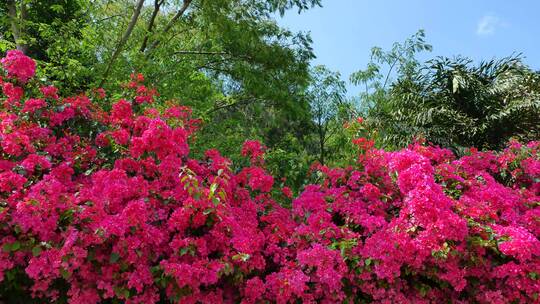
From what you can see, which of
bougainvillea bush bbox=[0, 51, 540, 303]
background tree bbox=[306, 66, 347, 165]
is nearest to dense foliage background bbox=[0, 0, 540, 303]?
bougainvillea bush bbox=[0, 51, 540, 303]

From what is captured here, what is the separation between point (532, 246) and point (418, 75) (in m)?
8.81

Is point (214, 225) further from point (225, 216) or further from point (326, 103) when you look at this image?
point (326, 103)

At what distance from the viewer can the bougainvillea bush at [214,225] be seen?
301 cm

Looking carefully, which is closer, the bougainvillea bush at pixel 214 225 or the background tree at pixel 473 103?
the bougainvillea bush at pixel 214 225

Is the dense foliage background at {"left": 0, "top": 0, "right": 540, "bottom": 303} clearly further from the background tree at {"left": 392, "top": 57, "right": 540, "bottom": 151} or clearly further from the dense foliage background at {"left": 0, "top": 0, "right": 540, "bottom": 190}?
the background tree at {"left": 392, "top": 57, "right": 540, "bottom": 151}

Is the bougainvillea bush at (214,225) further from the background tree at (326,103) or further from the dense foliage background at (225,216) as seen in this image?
the background tree at (326,103)

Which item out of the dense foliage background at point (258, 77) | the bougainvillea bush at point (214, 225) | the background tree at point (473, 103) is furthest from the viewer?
the background tree at point (473, 103)

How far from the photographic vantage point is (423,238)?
11.1 ft

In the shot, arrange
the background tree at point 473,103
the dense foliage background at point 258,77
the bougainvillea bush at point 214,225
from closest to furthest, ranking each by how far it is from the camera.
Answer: the bougainvillea bush at point 214,225, the dense foliage background at point 258,77, the background tree at point 473,103

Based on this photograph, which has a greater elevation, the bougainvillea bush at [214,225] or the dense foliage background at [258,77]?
the dense foliage background at [258,77]

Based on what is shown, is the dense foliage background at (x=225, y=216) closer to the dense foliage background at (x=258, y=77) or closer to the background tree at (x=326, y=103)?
the dense foliage background at (x=258, y=77)

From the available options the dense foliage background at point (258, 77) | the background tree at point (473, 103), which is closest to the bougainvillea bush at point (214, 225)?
the dense foliage background at point (258, 77)

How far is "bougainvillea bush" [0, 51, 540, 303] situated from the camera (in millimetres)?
3008

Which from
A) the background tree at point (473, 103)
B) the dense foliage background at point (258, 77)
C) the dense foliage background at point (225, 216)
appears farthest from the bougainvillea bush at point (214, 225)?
the background tree at point (473, 103)
